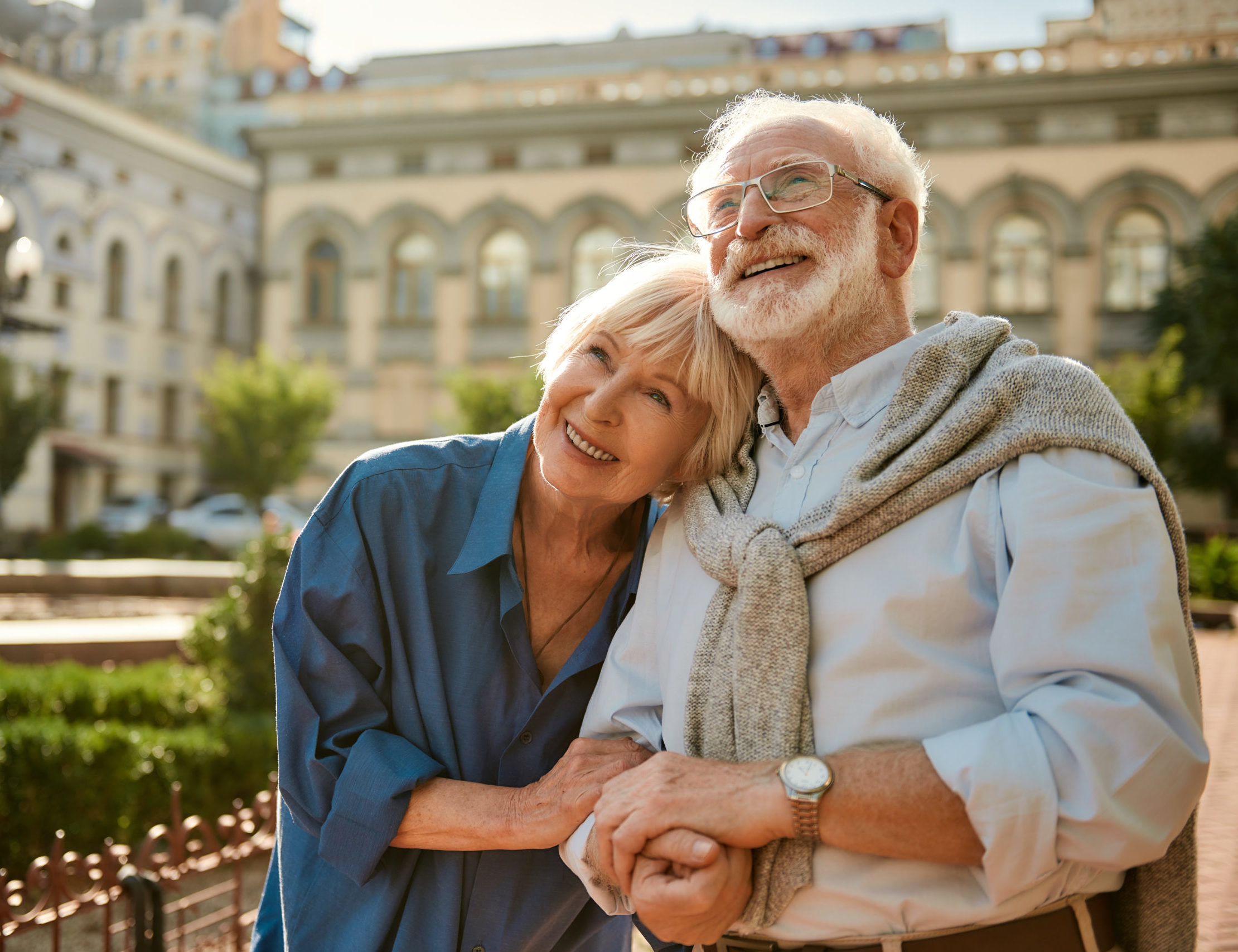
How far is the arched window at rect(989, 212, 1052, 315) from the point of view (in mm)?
26125

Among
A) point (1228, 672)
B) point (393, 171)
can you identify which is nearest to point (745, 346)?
point (1228, 672)

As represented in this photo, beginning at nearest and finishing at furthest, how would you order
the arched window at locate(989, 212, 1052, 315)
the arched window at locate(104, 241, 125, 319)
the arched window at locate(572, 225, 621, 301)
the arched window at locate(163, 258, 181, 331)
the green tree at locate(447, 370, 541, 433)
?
the green tree at locate(447, 370, 541, 433) < the arched window at locate(989, 212, 1052, 315) < the arched window at locate(572, 225, 621, 301) < the arched window at locate(104, 241, 125, 319) < the arched window at locate(163, 258, 181, 331)

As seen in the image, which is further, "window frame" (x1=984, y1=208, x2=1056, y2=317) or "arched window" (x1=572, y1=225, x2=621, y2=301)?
"arched window" (x1=572, y1=225, x2=621, y2=301)

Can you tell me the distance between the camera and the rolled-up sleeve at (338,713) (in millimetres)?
2027

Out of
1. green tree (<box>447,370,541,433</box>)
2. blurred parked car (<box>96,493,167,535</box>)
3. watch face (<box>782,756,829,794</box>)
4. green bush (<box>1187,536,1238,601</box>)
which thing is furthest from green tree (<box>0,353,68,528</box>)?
watch face (<box>782,756,829,794</box>)

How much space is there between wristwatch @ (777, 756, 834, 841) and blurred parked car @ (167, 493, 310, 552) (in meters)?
21.3

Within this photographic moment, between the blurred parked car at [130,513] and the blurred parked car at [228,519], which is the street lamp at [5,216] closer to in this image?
the blurred parked car at [228,519]

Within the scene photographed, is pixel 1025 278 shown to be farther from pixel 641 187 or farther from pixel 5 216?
pixel 5 216

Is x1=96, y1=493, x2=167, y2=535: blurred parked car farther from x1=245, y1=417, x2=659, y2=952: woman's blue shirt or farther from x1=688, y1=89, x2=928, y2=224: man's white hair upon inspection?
x1=688, y1=89, x2=928, y2=224: man's white hair

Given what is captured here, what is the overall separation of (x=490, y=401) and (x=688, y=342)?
1567 centimetres

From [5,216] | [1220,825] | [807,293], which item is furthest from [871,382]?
[5,216]

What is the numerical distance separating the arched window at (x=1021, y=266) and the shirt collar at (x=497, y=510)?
25.8m

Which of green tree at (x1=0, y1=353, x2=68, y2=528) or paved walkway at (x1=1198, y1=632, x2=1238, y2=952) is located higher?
green tree at (x1=0, y1=353, x2=68, y2=528)

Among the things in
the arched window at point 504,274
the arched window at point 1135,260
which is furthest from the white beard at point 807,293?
the arched window at point 504,274
